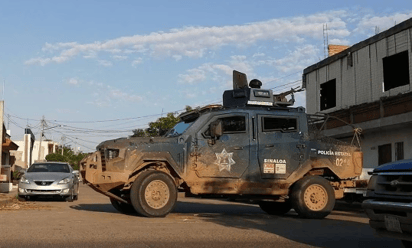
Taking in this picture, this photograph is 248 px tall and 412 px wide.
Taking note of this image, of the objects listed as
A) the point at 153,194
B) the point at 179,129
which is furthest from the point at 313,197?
the point at 153,194

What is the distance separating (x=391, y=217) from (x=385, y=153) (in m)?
17.5

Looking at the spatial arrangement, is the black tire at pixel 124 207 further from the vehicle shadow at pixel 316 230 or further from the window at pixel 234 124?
the window at pixel 234 124

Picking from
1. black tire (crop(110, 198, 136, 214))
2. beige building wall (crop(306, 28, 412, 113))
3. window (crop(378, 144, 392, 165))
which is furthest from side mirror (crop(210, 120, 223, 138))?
window (crop(378, 144, 392, 165))

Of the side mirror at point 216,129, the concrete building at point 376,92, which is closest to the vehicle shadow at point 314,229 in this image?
the side mirror at point 216,129

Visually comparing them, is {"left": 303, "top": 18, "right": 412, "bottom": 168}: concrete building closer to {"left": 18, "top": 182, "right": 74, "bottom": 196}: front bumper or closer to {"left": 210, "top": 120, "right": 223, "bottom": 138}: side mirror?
{"left": 210, "top": 120, "right": 223, "bottom": 138}: side mirror

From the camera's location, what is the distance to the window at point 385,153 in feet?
75.1

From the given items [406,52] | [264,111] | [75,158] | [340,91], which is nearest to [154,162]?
[264,111]

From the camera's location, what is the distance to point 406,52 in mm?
21125

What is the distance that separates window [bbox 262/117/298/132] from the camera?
41.7ft

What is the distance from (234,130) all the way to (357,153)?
3193 millimetres

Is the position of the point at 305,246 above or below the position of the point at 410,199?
below

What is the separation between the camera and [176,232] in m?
9.11

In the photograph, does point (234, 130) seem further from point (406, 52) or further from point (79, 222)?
point (406, 52)

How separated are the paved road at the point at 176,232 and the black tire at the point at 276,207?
1795 mm
